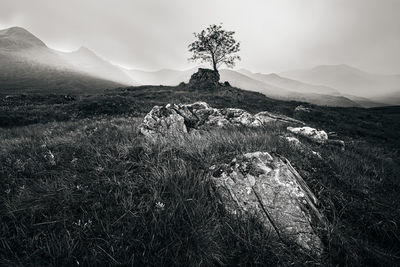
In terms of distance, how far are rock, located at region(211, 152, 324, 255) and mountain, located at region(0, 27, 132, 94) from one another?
75924mm

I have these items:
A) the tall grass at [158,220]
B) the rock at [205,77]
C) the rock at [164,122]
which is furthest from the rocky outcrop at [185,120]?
the rock at [205,77]

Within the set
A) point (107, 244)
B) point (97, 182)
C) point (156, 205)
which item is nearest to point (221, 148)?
point (156, 205)

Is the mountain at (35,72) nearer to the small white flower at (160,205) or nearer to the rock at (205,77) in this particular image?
the rock at (205,77)

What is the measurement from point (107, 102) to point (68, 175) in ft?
63.9

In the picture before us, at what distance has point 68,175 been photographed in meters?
2.81

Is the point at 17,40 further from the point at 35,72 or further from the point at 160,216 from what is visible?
the point at 160,216

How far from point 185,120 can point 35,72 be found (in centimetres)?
13358

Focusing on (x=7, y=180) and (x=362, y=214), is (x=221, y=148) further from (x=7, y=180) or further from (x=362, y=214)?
(x=7, y=180)

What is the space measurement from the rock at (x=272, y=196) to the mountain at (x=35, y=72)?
249 ft

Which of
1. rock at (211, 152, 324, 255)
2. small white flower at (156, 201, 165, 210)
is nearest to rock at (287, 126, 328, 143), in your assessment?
rock at (211, 152, 324, 255)

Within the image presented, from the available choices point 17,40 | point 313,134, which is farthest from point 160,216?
point 17,40

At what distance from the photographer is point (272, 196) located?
8.10 feet

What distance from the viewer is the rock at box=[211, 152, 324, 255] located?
83.7 inches

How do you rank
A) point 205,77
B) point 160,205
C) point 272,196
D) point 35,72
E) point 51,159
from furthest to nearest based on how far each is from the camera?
point 35,72 → point 205,77 → point 51,159 → point 272,196 → point 160,205
